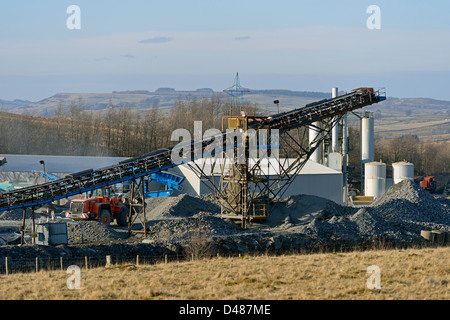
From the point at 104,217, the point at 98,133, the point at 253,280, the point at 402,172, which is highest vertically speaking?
the point at 98,133

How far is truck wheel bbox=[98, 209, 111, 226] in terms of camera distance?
1231 inches

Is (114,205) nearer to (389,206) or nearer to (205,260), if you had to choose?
(205,260)

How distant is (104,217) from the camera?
103ft

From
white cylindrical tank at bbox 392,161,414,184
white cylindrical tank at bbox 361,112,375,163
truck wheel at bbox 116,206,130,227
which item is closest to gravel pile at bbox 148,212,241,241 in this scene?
truck wheel at bbox 116,206,130,227

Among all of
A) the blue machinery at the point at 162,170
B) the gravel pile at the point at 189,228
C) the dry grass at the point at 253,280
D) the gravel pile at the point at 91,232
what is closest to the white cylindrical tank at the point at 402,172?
the blue machinery at the point at 162,170

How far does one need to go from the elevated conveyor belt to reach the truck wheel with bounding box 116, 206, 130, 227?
2565mm

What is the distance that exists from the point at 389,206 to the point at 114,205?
14.3 meters

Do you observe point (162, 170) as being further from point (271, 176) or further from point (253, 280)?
point (253, 280)

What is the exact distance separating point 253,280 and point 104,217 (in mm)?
14926

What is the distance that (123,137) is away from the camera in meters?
87.3

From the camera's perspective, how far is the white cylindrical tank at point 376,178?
4962 centimetres

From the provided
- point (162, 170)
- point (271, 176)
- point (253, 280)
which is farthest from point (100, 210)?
point (253, 280)

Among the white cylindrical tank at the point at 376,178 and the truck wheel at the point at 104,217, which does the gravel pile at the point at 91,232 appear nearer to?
the truck wheel at the point at 104,217

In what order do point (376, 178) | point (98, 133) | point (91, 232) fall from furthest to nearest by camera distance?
point (98, 133)
point (376, 178)
point (91, 232)
